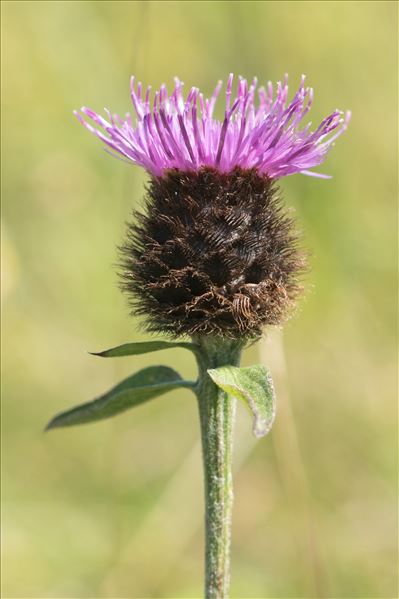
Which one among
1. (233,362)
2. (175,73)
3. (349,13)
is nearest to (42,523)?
(233,362)

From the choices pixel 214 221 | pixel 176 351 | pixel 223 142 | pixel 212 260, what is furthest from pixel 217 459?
A: pixel 176 351

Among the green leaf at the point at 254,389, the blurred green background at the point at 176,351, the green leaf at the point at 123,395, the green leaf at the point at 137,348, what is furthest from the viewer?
the blurred green background at the point at 176,351

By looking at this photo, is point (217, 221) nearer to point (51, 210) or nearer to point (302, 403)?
point (302, 403)

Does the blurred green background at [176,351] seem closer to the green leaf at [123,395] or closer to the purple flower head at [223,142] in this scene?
the green leaf at [123,395]

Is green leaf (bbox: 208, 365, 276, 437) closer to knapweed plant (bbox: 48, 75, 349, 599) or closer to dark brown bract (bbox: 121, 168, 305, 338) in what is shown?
knapweed plant (bbox: 48, 75, 349, 599)

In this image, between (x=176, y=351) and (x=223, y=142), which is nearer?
(x=223, y=142)

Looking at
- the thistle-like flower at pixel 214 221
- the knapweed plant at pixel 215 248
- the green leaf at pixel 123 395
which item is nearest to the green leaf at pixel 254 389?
the knapweed plant at pixel 215 248

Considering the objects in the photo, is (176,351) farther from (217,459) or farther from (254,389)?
(254,389)
